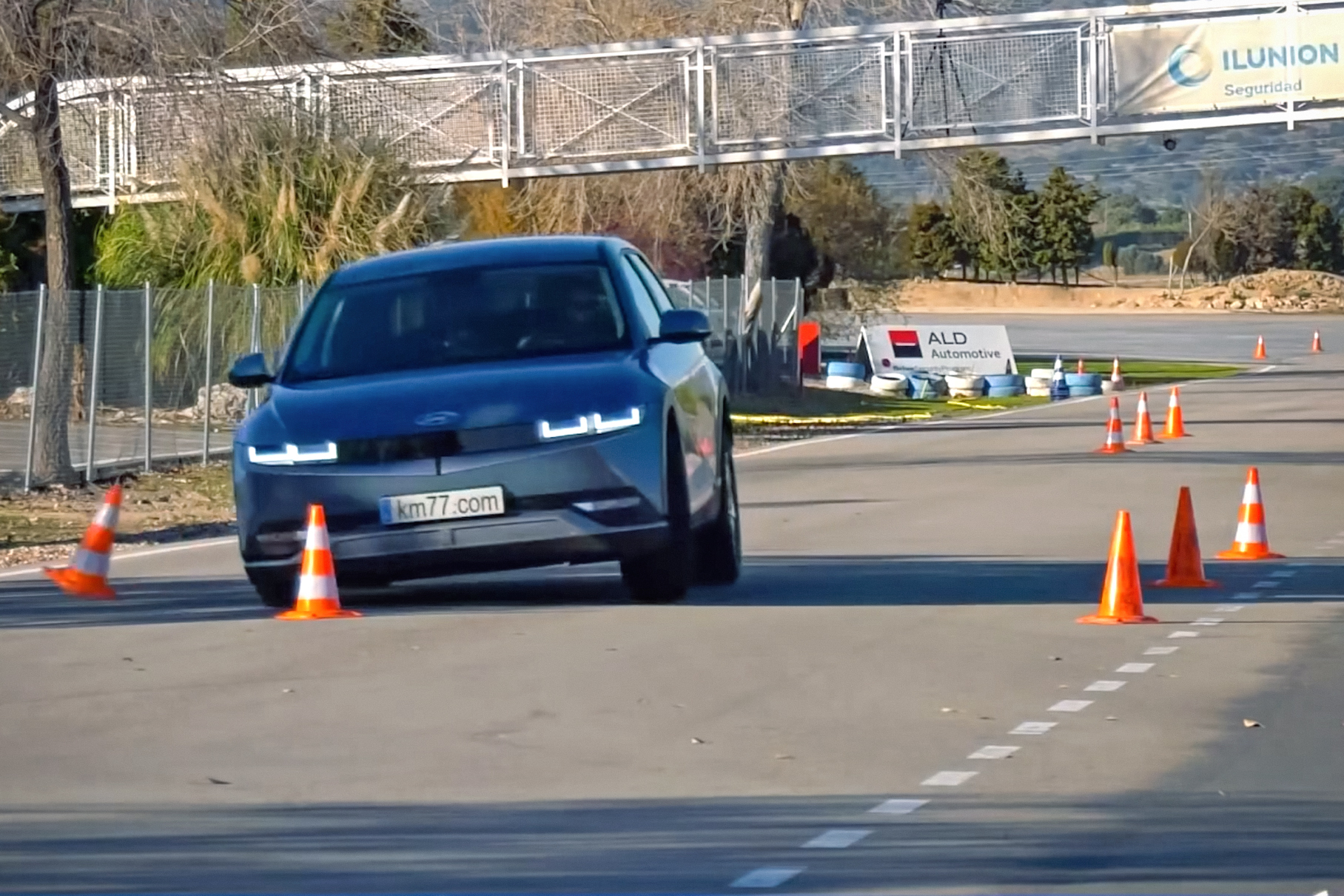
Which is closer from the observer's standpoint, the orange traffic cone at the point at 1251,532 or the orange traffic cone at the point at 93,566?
the orange traffic cone at the point at 93,566

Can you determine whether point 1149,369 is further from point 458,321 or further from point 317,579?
point 317,579

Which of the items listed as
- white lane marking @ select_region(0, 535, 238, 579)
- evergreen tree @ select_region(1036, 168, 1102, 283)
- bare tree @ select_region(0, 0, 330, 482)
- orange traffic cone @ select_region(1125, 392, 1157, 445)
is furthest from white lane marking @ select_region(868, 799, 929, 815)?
evergreen tree @ select_region(1036, 168, 1102, 283)

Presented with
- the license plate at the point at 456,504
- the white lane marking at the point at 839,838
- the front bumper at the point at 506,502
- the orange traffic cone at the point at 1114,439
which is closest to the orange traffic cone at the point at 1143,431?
the orange traffic cone at the point at 1114,439

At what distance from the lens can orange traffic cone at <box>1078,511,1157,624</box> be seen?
38.8 feet

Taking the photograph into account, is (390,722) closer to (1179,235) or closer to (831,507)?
(831,507)

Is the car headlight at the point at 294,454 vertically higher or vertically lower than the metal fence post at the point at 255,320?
lower

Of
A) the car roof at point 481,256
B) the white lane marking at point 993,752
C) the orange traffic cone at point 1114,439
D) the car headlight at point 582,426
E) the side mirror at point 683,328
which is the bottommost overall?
the white lane marking at point 993,752

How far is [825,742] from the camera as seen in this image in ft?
28.1

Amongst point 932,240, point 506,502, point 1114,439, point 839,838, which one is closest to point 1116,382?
point 1114,439

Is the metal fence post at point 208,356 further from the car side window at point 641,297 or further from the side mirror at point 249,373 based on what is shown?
the car side window at point 641,297

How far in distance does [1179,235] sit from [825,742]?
171041 millimetres

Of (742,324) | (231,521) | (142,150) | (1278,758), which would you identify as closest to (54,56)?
(231,521)

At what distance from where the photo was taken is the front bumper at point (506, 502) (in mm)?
11445

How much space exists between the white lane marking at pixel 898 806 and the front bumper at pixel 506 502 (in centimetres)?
412
